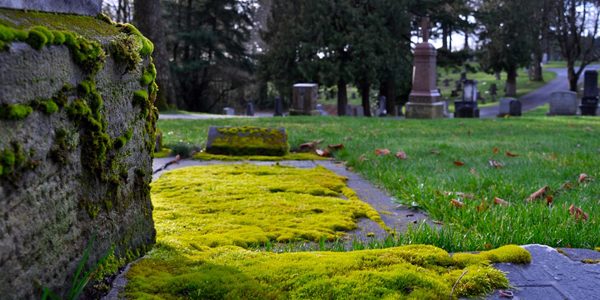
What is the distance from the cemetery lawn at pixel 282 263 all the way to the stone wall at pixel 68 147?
214 millimetres

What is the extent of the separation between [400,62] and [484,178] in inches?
925

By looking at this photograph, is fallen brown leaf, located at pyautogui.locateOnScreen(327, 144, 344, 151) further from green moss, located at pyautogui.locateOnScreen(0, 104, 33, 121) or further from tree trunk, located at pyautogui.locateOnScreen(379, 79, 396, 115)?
tree trunk, located at pyautogui.locateOnScreen(379, 79, 396, 115)

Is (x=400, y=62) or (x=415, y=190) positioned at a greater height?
(x=400, y=62)

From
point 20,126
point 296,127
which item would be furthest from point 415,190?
point 296,127

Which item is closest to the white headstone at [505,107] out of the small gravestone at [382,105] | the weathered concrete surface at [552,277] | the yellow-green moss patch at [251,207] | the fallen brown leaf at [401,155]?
the small gravestone at [382,105]

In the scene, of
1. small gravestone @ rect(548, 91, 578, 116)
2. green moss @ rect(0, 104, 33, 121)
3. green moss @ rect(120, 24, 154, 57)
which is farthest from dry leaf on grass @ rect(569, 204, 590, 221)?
small gravestone @ rect(548, 91, 578, 116)

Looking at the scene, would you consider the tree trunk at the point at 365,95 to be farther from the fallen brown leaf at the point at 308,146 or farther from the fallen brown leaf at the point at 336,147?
the fallen brown leaf at the point at 336,147

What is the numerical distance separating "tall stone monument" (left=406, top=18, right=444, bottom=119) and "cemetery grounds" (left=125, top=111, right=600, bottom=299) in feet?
Result: 33.3

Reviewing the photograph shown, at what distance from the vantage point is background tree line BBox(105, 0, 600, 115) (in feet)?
87.7

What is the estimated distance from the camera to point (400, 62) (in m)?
27.7

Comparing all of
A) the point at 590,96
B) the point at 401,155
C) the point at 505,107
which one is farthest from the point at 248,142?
the point at 590,96

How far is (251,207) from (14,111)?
224 cm

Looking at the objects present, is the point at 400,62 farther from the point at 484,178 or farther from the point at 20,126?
the point at 20,126

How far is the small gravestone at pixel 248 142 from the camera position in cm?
688
